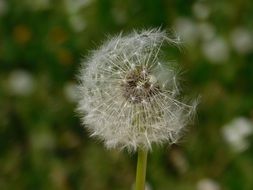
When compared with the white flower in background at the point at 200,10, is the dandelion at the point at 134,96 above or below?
below

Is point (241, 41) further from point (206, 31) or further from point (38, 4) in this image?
point (38, 4)

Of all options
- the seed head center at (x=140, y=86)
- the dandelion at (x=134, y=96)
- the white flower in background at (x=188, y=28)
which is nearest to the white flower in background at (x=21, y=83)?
the white flower in background at (x=188, y=28)

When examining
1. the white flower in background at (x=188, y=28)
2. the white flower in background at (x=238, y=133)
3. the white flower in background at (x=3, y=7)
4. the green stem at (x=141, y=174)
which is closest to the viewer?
the green stem at (x=141, y=174)

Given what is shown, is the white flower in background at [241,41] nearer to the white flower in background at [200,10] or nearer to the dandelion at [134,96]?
the white flower in background at [200,10]

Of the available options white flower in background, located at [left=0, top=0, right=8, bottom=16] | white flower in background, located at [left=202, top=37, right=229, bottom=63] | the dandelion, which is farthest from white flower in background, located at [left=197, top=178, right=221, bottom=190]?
the dandelion

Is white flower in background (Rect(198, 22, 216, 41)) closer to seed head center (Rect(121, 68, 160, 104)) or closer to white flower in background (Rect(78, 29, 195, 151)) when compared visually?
white flower in background (Rect(78, 29, 195, 151))

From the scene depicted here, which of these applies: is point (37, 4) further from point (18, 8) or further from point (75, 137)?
point (75, 137)

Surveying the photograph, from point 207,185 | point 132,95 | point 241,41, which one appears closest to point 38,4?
point 241,41
